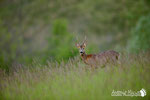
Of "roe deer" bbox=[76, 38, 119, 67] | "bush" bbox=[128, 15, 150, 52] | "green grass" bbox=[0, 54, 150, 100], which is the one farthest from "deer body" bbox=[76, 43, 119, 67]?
"bush" bbox=[128, 15, 150, 52]

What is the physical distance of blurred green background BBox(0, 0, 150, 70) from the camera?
37509 millimetres

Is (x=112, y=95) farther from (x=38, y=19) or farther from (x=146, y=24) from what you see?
(x=38, y=19)

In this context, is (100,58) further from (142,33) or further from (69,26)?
(69,26)

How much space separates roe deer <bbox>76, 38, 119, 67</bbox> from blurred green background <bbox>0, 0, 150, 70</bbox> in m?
17.1

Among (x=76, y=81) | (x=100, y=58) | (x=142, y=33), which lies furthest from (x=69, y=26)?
(x=76, y=81)

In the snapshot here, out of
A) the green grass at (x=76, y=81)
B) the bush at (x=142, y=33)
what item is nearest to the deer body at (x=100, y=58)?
the green grass at (x=76, y=81)

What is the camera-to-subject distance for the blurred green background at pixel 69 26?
1477 inches

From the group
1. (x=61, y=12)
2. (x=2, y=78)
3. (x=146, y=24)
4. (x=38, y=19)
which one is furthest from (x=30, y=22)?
(x=2, y=78)

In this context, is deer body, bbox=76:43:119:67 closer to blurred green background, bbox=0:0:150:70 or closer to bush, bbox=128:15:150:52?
blurred green background, bbox=0:0:150:70

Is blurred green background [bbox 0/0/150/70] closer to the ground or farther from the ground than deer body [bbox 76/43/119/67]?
farther from the ground

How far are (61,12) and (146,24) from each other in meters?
69.4

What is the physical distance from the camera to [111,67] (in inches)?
340

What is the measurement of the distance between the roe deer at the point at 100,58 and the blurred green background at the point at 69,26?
673 inches

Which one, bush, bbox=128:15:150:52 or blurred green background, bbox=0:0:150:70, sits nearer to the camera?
bush, bbox=128:15:150:52
